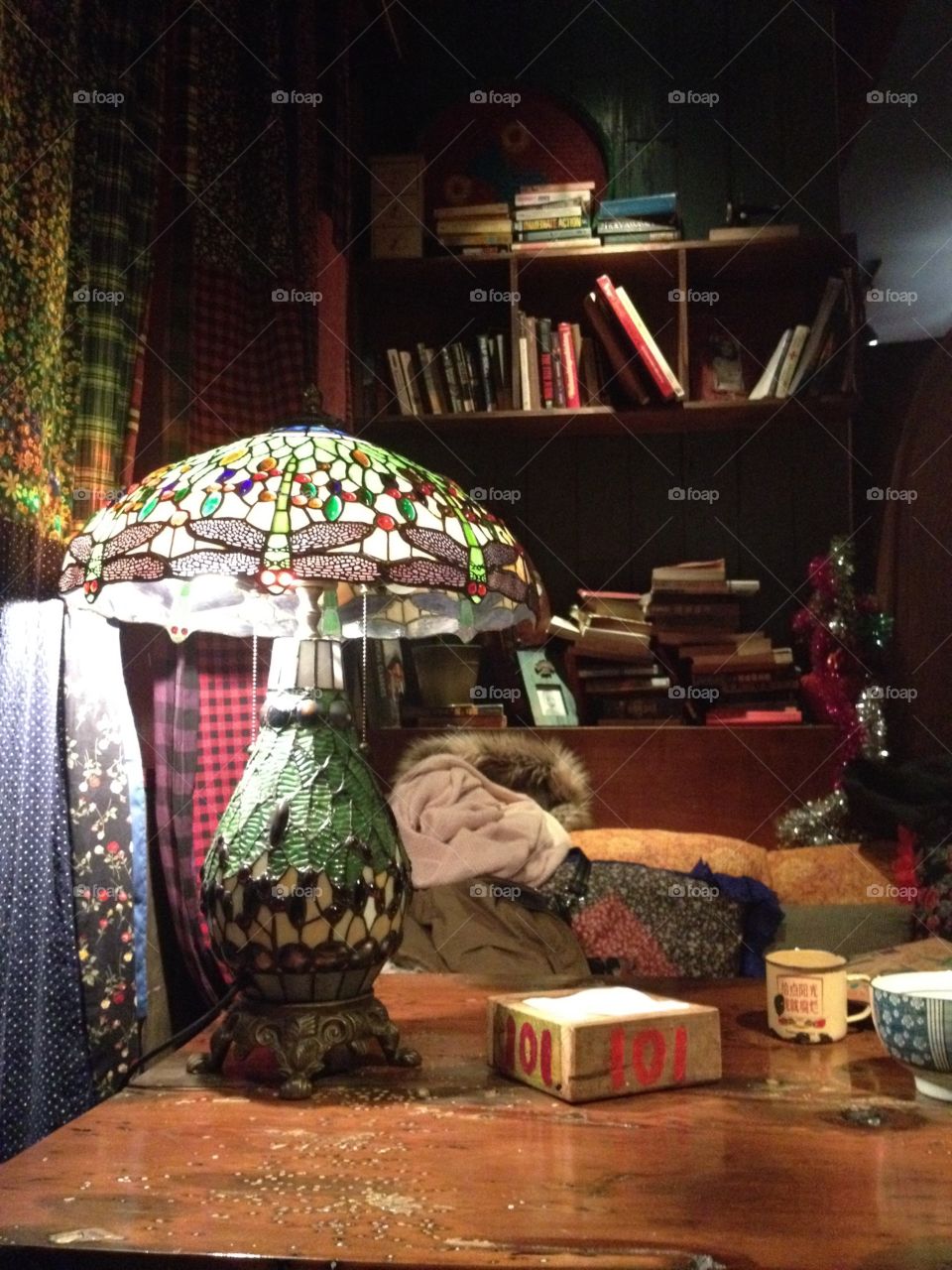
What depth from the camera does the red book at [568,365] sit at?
2.86 m

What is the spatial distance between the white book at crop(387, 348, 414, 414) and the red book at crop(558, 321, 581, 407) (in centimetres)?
42

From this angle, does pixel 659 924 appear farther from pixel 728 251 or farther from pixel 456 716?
pixel 728 251

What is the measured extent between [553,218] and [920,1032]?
2.48 m

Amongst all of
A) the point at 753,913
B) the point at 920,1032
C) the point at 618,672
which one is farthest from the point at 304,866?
the point at 618,672

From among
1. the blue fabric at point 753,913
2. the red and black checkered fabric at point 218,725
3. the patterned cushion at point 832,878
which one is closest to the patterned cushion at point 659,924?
the blue fabric at point 753,913

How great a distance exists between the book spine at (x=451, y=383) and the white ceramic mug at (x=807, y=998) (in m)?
2.02

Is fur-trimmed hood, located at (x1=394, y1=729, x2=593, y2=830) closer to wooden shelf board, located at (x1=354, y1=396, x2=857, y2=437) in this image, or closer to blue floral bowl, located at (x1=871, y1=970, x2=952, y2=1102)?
wooden shelf board, located at (x1=354, y1=396, x2=857, y2=437)

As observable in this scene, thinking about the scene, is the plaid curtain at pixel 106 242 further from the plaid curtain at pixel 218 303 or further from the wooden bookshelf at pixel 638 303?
the wooden bookshelf at pixel 638 303

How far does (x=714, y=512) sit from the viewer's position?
3102mm

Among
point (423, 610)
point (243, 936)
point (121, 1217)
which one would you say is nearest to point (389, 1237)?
point (121, 1217)

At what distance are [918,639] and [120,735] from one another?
2.12 meters

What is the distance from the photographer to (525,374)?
2.86 m

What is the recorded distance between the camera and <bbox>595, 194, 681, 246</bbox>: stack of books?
2887 mm

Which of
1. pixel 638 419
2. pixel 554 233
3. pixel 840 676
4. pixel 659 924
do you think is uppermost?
pixel 554 233
